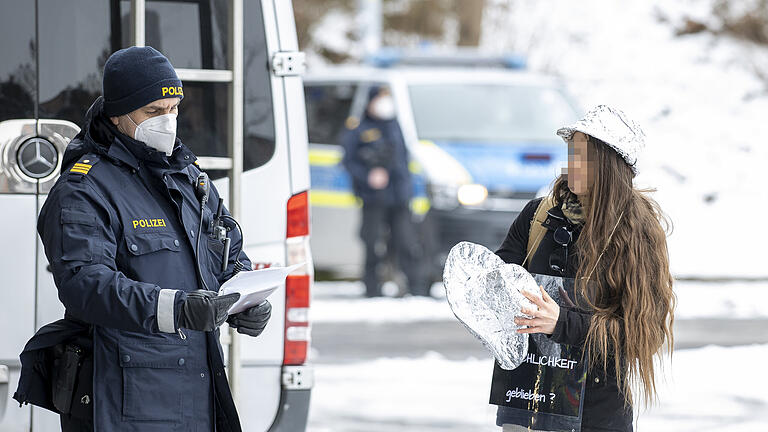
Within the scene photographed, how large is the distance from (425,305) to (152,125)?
7.60 m

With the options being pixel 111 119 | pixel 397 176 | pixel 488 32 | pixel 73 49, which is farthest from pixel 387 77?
pixel 488 32

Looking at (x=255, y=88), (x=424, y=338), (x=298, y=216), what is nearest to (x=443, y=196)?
(x=424, y=338)

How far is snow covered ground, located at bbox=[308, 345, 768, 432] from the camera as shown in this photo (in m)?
6.75

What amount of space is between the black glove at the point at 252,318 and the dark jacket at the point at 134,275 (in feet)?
0.27

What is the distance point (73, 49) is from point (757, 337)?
22.8 feet

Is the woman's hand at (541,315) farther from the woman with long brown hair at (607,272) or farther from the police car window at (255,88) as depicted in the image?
the police car window at (255,88)

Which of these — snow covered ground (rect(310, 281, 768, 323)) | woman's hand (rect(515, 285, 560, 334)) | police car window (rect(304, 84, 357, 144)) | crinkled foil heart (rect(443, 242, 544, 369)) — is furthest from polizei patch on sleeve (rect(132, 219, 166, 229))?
police car window (rect(304, 84, 357, 144))

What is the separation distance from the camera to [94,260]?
9.92ft

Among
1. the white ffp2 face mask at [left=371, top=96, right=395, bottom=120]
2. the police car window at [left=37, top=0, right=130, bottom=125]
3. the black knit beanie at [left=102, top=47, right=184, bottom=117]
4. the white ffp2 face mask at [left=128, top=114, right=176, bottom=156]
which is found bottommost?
the white ffp2 face mask at [left=128, top=114, right=176, bottom=156]

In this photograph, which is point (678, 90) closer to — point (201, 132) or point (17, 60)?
point (201, 132)

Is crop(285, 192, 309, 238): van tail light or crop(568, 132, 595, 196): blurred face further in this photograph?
crop(285, 192, 309, 238): van tail light

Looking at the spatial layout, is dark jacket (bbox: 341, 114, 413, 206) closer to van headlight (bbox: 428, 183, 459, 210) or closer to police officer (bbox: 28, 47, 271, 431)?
van headlight (bbox: 428, 183, 459, 210)

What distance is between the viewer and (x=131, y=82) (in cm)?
321

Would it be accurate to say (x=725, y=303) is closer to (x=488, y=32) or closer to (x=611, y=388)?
(x=611, y=388)
